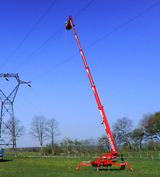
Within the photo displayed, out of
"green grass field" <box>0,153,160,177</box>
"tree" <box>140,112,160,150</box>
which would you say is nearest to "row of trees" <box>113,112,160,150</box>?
"tree" <box>140,112,160,150</box>

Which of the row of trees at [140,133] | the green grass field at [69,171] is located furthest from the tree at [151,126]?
the green grass field at [69,171]

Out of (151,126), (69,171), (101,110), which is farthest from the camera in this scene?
(151,126)

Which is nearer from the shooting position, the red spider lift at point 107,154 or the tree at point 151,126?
the red spider lift at point 107,154

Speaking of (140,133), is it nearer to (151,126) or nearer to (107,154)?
(151,126)

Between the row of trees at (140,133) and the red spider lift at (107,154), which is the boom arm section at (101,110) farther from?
the row of trees at (140,133)

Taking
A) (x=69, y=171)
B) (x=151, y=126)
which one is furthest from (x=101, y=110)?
(x=151, y=126)

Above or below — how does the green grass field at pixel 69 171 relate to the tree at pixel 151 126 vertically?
below

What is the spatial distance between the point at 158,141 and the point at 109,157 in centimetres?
5970

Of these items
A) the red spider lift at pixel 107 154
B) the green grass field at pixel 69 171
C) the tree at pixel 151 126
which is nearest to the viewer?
the green grass field at pixel 69 171

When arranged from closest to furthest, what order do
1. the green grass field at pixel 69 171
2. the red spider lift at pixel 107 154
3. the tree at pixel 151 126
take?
the green grass field at pixel 69 171 → the red spider lift at pixel 107 154 → the tree at pixel 151 126

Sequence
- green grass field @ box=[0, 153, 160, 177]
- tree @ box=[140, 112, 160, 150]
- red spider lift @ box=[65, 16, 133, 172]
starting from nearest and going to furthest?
green grass field @ box=[0, 153, 160, 177] < red spider lift @ box=[65, 16, 133, 172] < tree @ box=[140, 112, 160, 150]

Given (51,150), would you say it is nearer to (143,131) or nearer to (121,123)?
(121,123)

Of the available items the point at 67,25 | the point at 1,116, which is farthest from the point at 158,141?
the point at 67,25

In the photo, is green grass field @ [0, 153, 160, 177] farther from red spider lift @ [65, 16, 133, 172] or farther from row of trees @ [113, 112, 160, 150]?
row of trees @ [113, 112, 160, 150]
